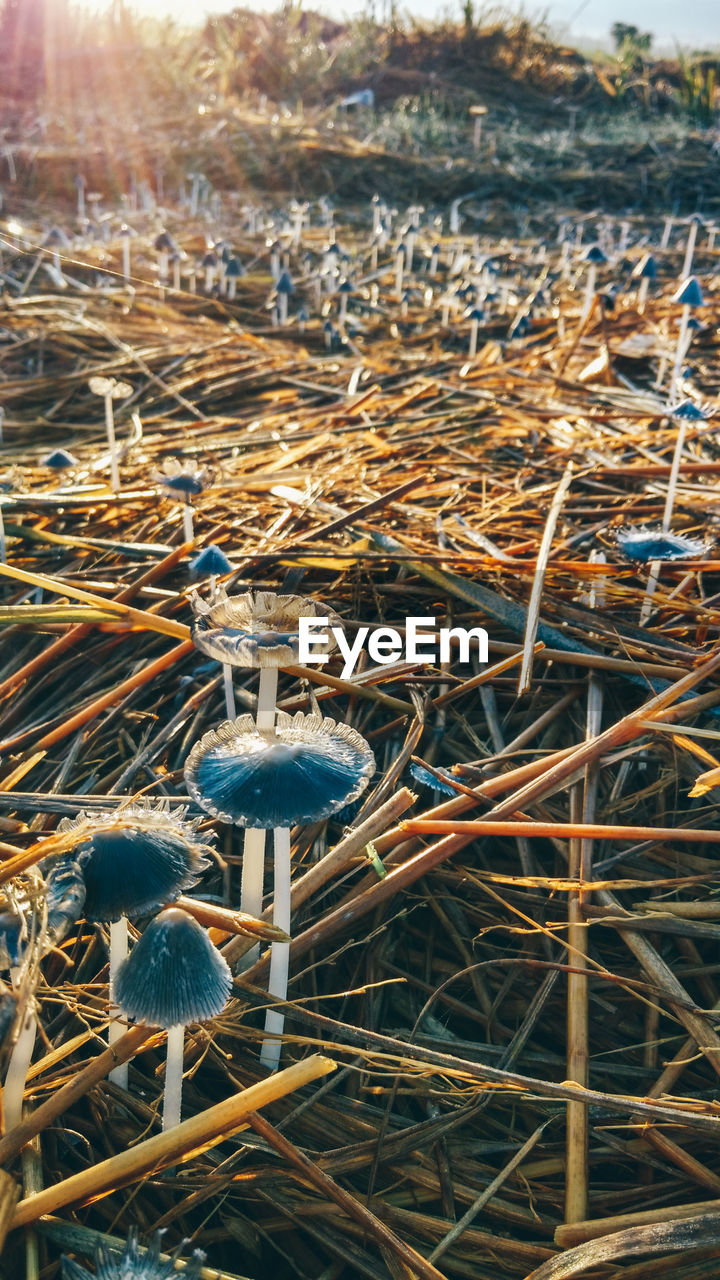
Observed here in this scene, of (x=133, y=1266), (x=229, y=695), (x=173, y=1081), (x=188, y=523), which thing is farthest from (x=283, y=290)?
(x=133, y=1266)

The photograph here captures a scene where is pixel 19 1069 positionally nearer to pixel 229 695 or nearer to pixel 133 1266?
pixel 133 1266

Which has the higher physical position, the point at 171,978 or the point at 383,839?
the point at 171,978

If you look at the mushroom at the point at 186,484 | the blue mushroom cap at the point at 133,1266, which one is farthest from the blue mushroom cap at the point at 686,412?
the blue mushroom cap at the point at 133,1266

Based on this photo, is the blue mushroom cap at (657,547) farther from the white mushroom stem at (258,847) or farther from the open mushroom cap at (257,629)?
the white mushroom stem at (258,847)

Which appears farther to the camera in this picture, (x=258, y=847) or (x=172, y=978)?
(x=258, y=847)

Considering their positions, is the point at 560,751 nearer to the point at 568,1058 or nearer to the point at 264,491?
the point at 568,1058

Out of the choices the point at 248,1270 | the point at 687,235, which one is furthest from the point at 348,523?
the point at 687,235

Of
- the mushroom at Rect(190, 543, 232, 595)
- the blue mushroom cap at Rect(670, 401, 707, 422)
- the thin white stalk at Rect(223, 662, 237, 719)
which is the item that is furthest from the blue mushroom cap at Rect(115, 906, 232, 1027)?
the blue mushroom cap at Rect(670, 401, 707, 422)
